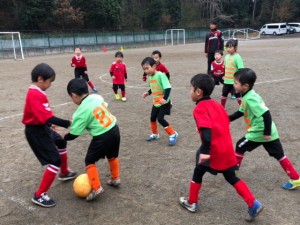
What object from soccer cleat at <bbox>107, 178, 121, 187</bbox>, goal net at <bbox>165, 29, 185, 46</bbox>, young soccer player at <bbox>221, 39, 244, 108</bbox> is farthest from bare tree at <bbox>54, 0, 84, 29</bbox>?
soccer cleat at <bbox>107, 178, 121, 187</bbox>

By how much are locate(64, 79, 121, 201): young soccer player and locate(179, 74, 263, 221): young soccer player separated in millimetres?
1140

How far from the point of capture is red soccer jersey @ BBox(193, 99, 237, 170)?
3127mm

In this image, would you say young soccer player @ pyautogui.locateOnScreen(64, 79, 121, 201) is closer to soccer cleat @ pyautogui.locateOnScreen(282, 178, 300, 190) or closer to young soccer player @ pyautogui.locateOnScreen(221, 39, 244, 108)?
soccer cleat @ pyautogui.locateOnScreen(282, 178, 300, 190)

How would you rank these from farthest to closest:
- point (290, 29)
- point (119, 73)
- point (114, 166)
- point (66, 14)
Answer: point (290, 29), point (66, 14), point (119, 73), point (114, 166)

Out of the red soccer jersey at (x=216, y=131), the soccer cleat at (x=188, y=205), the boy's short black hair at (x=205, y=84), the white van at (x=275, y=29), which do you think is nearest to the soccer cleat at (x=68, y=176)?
the soccer cleat at (x=188, y=205)

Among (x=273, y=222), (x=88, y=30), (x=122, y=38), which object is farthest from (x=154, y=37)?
(x=273, y=222)

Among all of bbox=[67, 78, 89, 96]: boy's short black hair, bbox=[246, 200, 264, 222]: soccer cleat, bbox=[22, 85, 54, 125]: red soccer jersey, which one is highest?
bbox=[67, 78, 89, 96]: boy's short black hair

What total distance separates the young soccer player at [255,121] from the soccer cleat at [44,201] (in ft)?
8.08

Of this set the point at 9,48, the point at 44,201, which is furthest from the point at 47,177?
the point at 9,48

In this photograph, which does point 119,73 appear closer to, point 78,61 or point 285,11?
point 78,61

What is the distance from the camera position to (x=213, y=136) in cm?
319

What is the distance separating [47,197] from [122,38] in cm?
3827

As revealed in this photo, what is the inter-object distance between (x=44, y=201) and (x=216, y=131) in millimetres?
2270

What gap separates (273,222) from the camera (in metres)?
3.34
